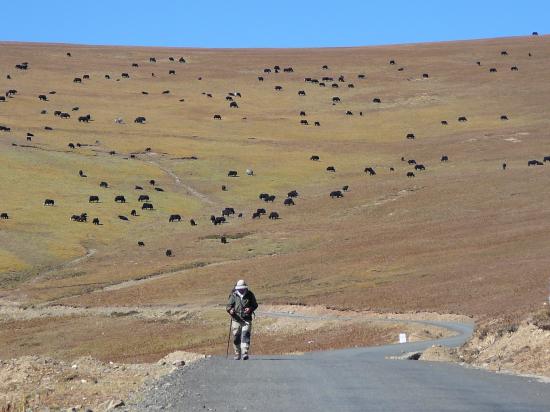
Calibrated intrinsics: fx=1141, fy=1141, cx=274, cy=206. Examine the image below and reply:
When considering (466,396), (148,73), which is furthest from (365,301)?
(148,73)

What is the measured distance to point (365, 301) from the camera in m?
50.8

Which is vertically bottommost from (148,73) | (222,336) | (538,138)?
(222,336)

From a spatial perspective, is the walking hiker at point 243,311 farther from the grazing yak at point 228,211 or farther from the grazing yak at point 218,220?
the grazing yak at point 228,211

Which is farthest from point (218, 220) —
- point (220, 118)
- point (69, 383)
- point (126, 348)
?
point (69, 383)

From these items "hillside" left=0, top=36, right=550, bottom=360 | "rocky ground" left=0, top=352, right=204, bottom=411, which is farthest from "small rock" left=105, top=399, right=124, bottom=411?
"hillside" left=0, top=36, right=550, bottom=360

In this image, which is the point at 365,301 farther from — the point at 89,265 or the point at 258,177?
the point at 258,177

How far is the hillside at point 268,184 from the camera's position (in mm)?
53844

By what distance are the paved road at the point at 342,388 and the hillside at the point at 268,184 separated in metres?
6.62

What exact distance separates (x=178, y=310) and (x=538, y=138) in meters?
66.8

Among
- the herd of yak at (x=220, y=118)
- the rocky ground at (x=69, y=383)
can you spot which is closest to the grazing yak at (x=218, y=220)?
the herd of yak at (x=220, y=118)

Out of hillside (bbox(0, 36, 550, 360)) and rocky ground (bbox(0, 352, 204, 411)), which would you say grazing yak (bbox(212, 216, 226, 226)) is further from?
rocky ground (bbox(0, 352, 204, 411))

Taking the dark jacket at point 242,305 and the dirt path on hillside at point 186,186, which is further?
the dirt path on hillside at point 186,186

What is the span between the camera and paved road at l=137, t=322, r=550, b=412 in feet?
54.2

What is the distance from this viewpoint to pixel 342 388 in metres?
18.7
